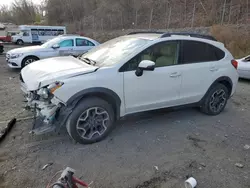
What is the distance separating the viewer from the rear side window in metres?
3.80

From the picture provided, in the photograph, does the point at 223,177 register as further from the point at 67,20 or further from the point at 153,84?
the point at 67,20

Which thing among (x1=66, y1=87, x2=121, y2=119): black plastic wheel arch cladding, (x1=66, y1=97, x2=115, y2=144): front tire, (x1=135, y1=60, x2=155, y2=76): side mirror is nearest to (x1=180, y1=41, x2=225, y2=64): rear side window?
(x1=135, y1=60, x2=155, y2=76): side mirror

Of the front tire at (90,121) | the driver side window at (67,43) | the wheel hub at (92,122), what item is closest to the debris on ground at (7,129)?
the front tire at (90,121)

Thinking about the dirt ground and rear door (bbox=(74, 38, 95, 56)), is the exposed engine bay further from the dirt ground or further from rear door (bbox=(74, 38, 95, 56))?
rear door (bbox=(74, 38, 95, 56))

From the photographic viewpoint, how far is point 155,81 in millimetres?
3459

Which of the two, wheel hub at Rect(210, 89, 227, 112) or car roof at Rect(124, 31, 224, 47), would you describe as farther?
wheel hub at Rect(210, 89, 227, 112)

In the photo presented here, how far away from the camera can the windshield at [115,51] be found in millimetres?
3364

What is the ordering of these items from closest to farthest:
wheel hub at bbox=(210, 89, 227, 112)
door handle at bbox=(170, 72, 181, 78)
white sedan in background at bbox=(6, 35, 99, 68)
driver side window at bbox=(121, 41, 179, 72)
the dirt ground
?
the dirt ground → driver side window at bbox=(121, 41, 179, 72) → door handle at bbox=(170, 72, 181, 78) → wheel hub at bbox=(210, 89, 227, 112) → white sedan in background at bbox=(6, 35, 99, 68)

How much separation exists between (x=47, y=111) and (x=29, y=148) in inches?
27.0

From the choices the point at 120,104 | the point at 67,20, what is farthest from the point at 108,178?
the point at 67,20

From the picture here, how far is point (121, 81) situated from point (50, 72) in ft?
3.61

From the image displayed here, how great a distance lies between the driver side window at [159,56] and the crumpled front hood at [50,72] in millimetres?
605

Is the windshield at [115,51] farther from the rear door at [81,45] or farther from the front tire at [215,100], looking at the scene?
the rear door at [81,45]

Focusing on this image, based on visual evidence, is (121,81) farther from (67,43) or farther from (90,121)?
(67,43)
